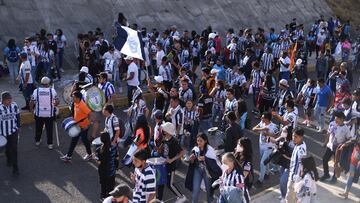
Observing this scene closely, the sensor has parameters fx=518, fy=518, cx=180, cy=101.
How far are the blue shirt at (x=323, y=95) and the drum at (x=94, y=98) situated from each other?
513cm

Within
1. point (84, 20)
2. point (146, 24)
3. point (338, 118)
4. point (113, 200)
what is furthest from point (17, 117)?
point (146, 24)

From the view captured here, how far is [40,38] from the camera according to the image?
15.5m

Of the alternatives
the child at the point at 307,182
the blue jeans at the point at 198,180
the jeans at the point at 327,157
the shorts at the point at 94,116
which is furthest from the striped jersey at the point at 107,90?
the child at the point at 307,182

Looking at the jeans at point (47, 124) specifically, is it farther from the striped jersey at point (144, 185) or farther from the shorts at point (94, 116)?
the striped jersey at point (144, 185)

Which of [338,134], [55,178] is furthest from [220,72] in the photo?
[55,178]

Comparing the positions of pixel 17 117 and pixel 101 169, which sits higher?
pixel 17 117

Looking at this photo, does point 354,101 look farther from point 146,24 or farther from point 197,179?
point 146,24

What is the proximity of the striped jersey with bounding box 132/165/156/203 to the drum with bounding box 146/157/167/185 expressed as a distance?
1.31 meters

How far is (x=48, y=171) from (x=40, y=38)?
21.8 ft

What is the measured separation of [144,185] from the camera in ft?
21.5

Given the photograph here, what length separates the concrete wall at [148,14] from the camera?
58.9 ft

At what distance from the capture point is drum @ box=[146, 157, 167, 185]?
798cm

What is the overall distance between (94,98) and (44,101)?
3.47 feet

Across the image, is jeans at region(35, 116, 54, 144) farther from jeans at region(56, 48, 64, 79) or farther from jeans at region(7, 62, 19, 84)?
jeans at region(56, 48, 64, 79)
